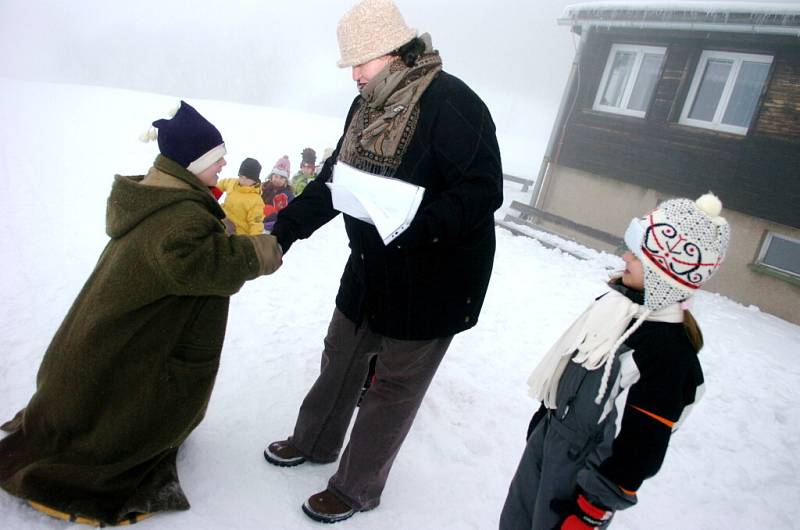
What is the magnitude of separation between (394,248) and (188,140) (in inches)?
35.9

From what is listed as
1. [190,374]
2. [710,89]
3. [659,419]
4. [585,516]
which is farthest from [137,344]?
[710,89]

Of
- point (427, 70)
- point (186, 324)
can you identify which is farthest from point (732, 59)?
point (186, 324)

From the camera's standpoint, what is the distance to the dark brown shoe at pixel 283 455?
2.49 metres

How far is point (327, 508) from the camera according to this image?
2.23 metres

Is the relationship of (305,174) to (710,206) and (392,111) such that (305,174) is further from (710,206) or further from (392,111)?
(710,206)

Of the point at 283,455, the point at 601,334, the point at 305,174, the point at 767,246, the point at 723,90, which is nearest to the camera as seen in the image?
the point at 601,334

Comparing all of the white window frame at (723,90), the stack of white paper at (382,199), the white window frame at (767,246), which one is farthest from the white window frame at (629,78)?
the stack of white paper at (382,199)

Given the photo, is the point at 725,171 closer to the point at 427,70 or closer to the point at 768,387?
the point at 768,387

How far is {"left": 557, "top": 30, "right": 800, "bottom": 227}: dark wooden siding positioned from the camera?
8531 mm

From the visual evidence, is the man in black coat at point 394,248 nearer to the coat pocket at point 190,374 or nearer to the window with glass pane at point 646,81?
the coat pocket at point 190,374

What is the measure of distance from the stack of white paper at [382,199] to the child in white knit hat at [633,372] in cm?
Answer: 75

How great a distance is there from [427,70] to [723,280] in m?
9.39

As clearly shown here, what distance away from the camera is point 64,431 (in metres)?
1.90

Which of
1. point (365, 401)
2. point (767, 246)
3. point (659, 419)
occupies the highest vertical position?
point (767, 246)
